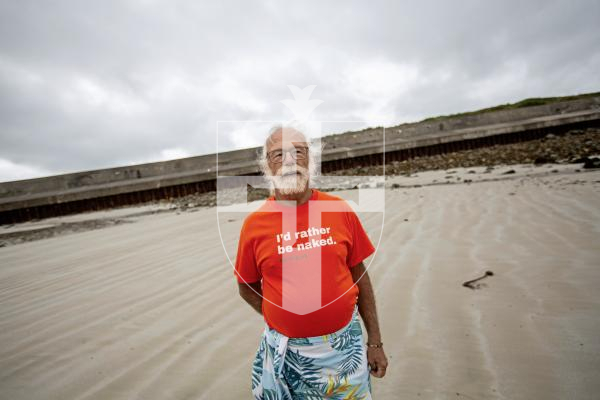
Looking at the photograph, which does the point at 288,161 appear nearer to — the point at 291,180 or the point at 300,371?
the point at 291,180

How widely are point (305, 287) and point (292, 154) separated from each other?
0.59 m

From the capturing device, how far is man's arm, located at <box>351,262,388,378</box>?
57.0 inches

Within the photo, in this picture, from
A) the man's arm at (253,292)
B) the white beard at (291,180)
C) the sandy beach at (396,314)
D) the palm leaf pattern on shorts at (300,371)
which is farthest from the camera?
the sandy beach at (396,314)

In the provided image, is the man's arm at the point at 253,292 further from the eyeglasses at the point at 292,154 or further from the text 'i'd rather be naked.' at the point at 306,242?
the eyeglasses at the point at 292,154

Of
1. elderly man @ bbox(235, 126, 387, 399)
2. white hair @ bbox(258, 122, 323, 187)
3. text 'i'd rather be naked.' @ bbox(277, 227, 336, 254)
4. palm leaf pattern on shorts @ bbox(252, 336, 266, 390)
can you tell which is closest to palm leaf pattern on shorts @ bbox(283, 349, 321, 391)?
elderly man @ bbox(235, 126, 387, 399)

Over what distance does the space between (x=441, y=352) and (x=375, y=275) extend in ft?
3.89

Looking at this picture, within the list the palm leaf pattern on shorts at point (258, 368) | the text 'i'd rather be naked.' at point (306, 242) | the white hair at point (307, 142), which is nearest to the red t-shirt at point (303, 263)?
the text 'i'd rather be naked.' at point (306, 242)

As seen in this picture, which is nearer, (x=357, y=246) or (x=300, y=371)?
(x=300, y=371)

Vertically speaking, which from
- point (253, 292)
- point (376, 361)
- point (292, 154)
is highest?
point (292, 154)

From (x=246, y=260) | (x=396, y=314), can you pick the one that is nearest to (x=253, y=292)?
(x=246, y=260)

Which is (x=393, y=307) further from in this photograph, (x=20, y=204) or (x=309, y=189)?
(x=20, y=204)

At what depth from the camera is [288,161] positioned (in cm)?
144

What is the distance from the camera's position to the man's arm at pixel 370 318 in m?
1.45

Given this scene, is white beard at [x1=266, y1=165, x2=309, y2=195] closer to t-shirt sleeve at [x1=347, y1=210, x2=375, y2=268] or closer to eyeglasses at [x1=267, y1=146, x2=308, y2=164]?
eyeglasses at [x1=267, y1=146, x2=308, y2=164]
